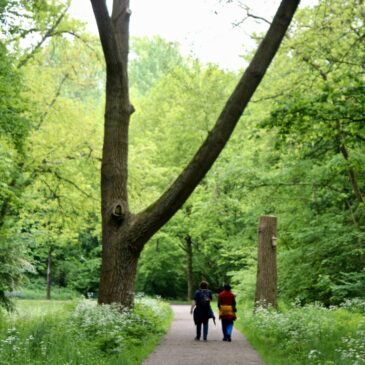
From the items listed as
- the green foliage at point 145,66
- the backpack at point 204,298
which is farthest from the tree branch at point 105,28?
the green foliage at point 145,66

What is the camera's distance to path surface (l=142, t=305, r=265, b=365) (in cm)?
970

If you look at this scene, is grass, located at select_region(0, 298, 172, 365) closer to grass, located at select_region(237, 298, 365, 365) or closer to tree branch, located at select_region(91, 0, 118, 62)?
grass, located at select_region(237, 298, 365, 365)

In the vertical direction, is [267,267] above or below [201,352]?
above

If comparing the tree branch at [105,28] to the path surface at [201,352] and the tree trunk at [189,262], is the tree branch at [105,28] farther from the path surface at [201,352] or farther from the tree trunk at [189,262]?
the tree trunk at [189,262]

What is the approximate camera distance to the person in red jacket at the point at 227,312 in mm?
13641

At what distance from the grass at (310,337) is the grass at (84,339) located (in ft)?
7.88

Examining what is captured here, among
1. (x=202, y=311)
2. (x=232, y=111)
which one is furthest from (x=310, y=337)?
(x=232, y=111)

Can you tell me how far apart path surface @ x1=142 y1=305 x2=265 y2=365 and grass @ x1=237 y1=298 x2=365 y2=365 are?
1.05ft

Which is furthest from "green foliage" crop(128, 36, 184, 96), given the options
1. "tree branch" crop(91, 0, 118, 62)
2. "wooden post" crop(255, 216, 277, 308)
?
"tree branch" crop(91, 0, 118, 62)

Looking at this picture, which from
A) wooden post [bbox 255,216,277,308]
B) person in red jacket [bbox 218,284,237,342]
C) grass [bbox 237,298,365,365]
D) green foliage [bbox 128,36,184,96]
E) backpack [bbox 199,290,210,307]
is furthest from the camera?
green foliage [bbox 128,36,184,96]

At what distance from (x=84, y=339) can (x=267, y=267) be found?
899 cm

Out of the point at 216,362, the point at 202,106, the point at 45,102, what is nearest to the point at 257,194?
the point at 45,102

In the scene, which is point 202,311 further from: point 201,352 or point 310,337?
point 310,337

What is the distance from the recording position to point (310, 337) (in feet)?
34.5
